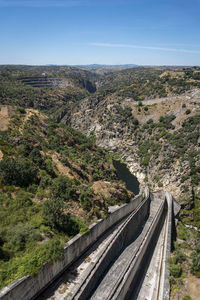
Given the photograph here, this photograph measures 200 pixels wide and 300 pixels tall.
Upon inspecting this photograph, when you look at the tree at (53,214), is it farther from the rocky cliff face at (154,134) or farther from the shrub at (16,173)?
the rocky cliff face at (154,134)

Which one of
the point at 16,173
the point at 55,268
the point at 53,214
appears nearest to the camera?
the point at 55,268

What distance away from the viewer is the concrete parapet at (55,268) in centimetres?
1205

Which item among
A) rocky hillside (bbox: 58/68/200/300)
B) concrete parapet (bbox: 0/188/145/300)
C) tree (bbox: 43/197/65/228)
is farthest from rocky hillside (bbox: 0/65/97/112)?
concrete parapet (bbox: 0/188/145/300)

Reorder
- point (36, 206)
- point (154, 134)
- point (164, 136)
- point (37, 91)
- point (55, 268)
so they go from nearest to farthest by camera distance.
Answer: point (55, 268) < point (36, 206) < point (164, 136) < point (154, 134) < point (37, 91)

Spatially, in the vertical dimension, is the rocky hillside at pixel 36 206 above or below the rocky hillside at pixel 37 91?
below

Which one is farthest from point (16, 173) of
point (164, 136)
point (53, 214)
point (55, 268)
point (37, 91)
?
point (37, 91)

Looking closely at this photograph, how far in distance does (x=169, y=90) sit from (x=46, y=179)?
244 ft

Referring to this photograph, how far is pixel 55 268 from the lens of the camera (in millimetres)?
15562

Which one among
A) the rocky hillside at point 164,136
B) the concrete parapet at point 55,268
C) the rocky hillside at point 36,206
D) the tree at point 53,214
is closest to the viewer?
the concrete parapet at point 55,268

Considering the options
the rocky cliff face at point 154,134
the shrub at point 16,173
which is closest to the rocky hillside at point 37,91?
the rocky cliff face at point 154,134

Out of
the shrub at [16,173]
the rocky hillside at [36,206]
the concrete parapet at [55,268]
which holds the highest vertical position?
the shrub at [16,173]

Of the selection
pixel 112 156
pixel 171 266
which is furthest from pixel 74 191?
pixel 112 156

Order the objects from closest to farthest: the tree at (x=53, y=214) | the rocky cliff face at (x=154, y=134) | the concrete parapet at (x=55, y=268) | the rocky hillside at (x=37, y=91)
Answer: the concrete parapet at (x=55, y=268) → the tree at (x=53, y=214) → the rocky cliff face at (x=154, y=134) → the rocky hillside at (x=37, y=91)

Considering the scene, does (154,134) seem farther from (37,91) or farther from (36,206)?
(37,91)
